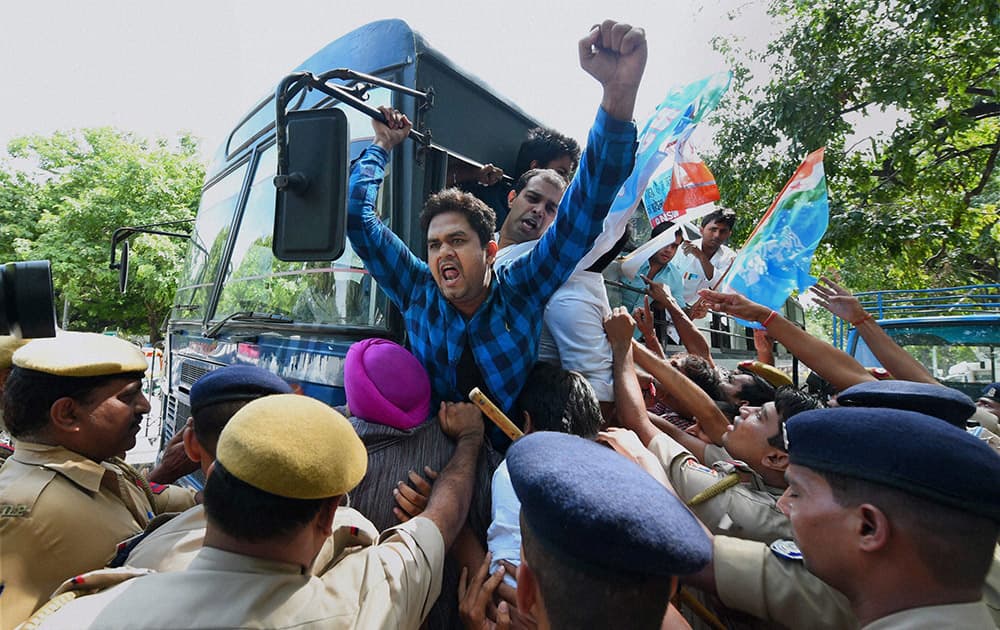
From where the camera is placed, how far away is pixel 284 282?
9.00 feet

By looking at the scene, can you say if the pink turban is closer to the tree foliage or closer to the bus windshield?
the bus windshield

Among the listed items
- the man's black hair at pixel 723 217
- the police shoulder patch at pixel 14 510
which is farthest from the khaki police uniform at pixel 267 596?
the man's black hair at pixel 723 217

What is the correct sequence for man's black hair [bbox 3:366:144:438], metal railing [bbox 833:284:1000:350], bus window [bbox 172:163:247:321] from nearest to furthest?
man's black hair [bbox 3:366:144:438], bus window [bbox 172:163:247:321], metal railing [bbox 833:284:1000:350]

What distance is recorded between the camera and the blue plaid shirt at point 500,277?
1813 mm

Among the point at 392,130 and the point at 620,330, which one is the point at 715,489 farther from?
the point at 392,130

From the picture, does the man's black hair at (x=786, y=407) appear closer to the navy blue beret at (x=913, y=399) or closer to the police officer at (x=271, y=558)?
the navy blue beret at (x=913, y=399)

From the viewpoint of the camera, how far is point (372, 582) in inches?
49.3

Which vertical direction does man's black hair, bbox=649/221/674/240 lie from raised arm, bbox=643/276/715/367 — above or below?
above

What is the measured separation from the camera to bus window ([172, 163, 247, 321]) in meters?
3.43

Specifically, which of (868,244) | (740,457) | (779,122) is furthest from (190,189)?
(740,457)

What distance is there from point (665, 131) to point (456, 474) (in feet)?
6.26

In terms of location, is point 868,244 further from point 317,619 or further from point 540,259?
point 317,619

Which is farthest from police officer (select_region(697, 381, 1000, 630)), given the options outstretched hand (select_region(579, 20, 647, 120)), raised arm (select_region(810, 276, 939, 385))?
outstretched hand (select_region(579, 20, 647, 120))

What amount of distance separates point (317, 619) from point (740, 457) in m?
1.53
